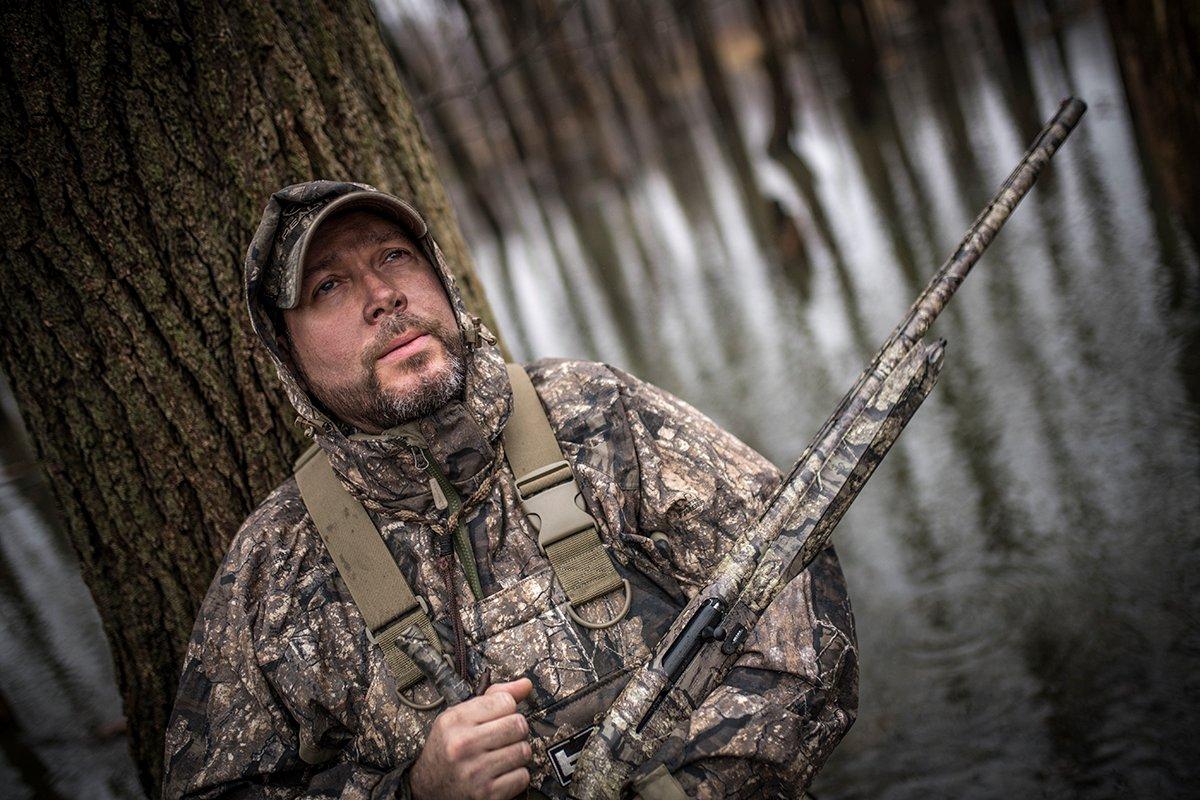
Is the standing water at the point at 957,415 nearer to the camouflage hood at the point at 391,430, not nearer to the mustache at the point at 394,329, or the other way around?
the camouflage hood at the point at 391,430

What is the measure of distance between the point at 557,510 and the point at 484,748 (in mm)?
582

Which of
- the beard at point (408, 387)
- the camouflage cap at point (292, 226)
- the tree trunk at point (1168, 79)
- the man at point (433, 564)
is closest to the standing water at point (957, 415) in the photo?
the tree trunk at point (1168, 79)

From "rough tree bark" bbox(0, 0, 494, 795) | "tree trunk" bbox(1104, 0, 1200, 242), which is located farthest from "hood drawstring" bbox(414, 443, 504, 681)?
"tree trunk" bbox(1104, 0, 1200, 242)

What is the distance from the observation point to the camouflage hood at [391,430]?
2.12m

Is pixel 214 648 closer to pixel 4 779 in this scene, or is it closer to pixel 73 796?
pixel 73 796

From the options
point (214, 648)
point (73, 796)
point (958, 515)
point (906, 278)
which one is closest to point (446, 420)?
point (214, 648)

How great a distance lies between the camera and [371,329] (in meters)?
2.15

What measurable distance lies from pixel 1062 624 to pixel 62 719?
569 cm

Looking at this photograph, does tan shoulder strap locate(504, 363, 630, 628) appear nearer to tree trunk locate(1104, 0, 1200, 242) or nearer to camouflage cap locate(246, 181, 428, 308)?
camouflage cap locate(246, 181, 428, 308)

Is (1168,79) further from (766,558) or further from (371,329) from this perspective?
(371,329)

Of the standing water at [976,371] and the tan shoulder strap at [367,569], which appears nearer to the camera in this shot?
the tan shoulder strap at [367,569]

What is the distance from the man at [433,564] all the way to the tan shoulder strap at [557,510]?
1cm

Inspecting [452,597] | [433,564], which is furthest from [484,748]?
[433,564]

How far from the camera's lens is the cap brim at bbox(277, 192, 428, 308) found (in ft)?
6.80
